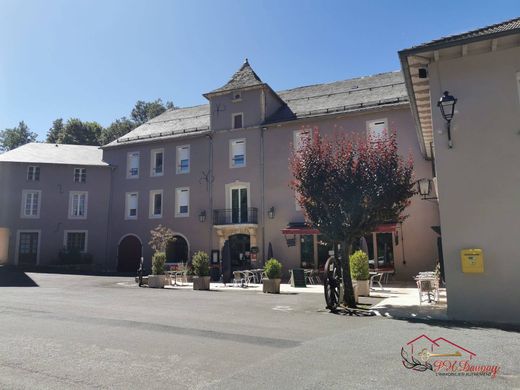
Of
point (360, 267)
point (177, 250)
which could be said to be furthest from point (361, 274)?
point (177, 250)

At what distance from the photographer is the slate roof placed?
2380 cm

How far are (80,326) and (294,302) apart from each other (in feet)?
19.2

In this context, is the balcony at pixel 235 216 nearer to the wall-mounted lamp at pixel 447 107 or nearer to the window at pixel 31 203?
→ the window at pixel 31 203

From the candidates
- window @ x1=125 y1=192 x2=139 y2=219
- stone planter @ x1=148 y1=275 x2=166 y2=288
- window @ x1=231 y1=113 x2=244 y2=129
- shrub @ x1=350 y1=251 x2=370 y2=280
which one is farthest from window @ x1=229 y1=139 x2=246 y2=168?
shrub @ x1=350 y1=251 x2=370 y2=280

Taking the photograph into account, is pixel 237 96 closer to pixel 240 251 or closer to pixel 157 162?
pixel 157 162

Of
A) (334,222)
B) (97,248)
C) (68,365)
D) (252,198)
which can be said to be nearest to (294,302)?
(334,222)

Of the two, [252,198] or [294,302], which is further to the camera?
[252,198]

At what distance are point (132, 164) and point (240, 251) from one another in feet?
33.1

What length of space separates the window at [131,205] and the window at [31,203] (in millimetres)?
6004

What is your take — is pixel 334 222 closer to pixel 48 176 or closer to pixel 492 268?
pixel 492 268

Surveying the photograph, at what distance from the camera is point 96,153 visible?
30.5 metres

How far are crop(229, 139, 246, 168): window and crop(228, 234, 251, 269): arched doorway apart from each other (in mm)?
4138

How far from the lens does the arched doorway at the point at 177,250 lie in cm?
2430

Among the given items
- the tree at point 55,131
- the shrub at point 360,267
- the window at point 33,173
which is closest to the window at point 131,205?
the window at point 33,173
